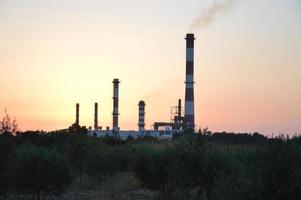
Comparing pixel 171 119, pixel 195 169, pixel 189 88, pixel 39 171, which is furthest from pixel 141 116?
pixel 195 169

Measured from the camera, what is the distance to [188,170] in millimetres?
20281

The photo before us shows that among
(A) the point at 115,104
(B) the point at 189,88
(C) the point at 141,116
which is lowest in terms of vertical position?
(C) the point at 141,116

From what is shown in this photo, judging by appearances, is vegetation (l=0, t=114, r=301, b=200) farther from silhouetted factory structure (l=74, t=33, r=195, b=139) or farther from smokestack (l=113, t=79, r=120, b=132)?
smokestack (l=113, t=79, r=120, b=132)

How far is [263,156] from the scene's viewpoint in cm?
1186

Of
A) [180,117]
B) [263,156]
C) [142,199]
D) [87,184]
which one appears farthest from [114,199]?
[180,117]

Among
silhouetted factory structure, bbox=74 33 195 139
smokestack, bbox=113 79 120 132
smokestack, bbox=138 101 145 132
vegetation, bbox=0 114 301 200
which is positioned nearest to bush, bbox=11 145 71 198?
vegetation, bbox=0 114 301 200

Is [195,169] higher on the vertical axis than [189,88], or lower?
lower

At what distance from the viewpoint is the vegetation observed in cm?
1145

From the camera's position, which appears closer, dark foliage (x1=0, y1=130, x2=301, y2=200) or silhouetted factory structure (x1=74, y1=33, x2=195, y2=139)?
dark foliage (x1=0, y1=130, x2=301, y2=200)

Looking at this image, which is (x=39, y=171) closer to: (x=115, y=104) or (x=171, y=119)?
(x=115, y=104)

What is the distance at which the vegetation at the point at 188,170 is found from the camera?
37.6 ft

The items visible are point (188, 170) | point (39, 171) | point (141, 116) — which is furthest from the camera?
point (141, 116)

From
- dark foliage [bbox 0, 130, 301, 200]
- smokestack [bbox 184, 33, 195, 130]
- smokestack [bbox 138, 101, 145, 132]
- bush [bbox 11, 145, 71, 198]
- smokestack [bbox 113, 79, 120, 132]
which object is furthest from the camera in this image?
smokestack [bbox 138, 101, 145, 132]

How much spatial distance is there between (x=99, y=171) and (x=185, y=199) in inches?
776
